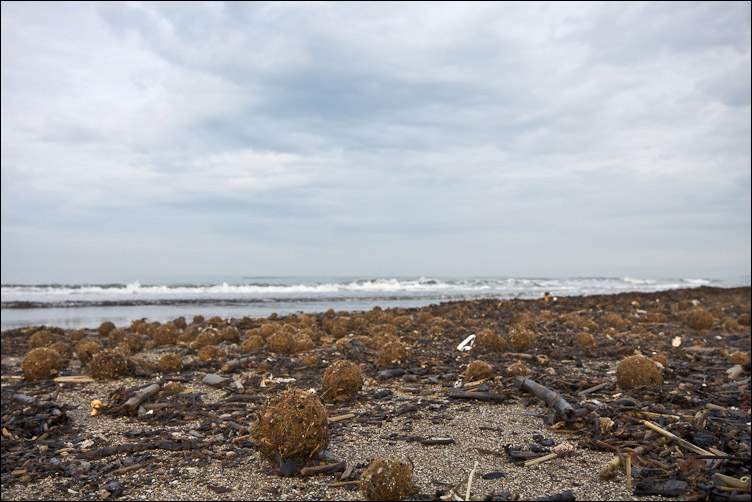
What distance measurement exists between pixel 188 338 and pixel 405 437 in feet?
29.9

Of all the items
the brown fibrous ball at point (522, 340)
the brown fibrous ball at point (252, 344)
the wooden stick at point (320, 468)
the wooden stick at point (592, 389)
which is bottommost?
the wooden stick at point (320, 468)

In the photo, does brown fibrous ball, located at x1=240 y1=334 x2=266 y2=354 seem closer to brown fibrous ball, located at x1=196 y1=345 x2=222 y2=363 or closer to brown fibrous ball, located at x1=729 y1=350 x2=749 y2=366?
brown fibrous ball, located at x1=196 y1=345 x2=222 y2=363

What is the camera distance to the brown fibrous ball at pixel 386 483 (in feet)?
12.3

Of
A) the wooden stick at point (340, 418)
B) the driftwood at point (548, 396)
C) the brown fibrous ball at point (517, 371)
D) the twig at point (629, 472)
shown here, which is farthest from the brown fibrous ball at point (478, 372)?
the twig at point (629, 472)

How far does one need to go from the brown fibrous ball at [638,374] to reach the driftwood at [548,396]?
128 cm

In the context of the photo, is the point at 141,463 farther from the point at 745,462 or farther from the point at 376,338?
the point at 376,338

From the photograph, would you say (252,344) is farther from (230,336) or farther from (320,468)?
(320,468)

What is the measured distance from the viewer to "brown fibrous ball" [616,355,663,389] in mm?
6965

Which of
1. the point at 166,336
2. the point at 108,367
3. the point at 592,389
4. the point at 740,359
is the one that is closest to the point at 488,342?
the point at 592,389

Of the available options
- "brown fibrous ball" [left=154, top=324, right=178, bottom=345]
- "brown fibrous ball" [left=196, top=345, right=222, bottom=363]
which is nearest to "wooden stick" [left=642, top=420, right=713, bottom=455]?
"brown fibrous ball" [left=196, top=345, right=222, bottom=363]

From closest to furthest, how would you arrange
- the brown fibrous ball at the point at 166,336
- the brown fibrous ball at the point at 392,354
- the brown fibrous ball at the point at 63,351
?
the brown fibrous ball at the point at 392,354, the brown fibrous ball at the point at 63,351, the brown fibrous ball at the point at 166,336

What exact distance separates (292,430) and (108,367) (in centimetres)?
550

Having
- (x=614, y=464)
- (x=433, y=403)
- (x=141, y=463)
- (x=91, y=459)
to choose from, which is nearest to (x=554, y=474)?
(x=614, y=464)

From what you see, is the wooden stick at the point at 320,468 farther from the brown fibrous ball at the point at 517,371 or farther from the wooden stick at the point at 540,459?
the brown fibrous ball at the point at 517,371
